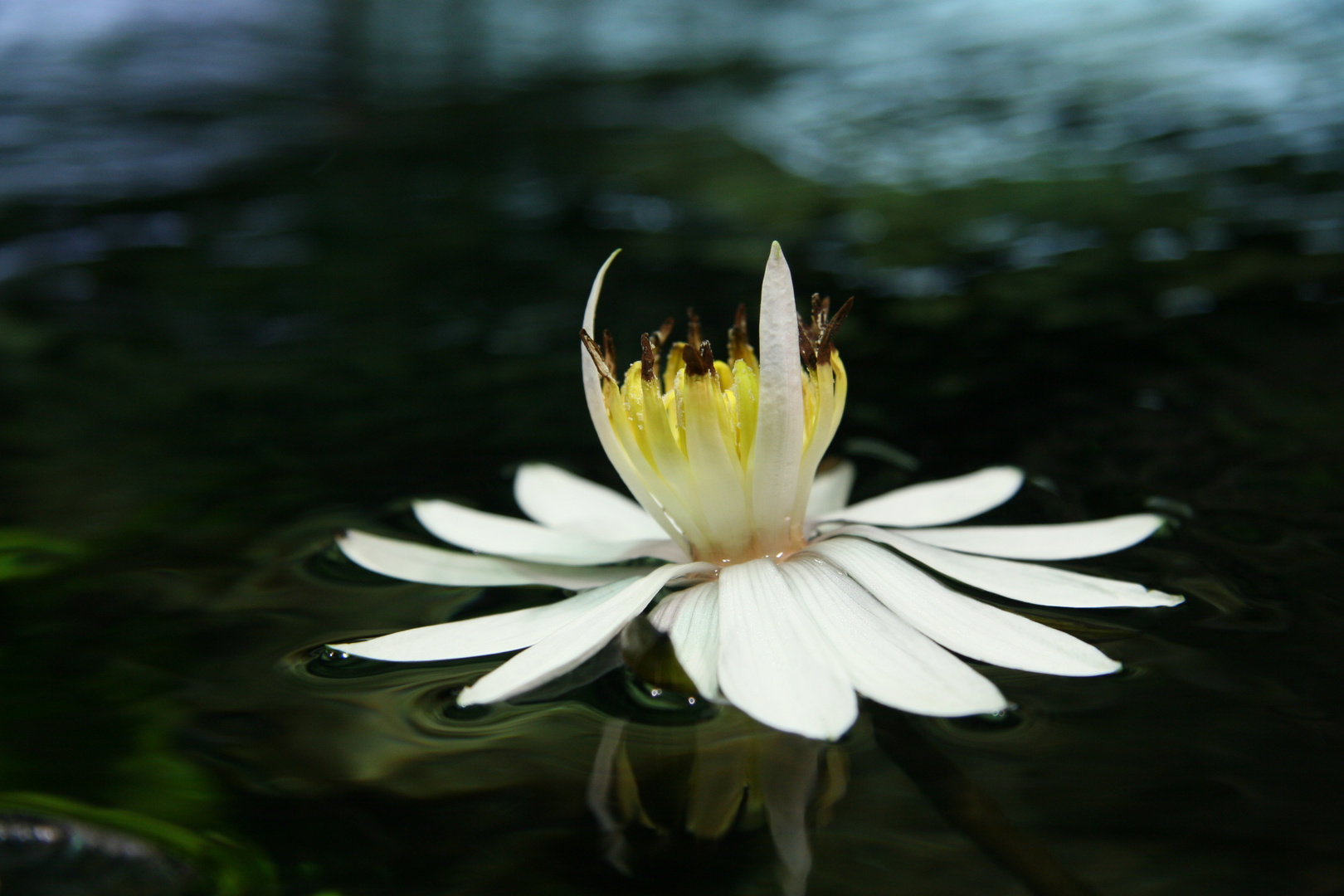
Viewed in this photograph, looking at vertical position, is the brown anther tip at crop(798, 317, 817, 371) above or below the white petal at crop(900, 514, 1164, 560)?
above

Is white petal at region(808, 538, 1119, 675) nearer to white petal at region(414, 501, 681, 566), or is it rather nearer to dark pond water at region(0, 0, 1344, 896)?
dark pond water at region(0, 0, 1344, 896)

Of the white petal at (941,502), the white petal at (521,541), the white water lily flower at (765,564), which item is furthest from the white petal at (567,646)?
the white petal at (941,502)

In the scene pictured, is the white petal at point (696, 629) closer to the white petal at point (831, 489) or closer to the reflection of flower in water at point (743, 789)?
the reflection of flower in water at point (743, 789)

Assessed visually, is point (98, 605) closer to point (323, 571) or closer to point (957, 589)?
point (323, 571)

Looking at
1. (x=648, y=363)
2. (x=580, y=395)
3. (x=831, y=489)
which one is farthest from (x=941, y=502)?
(x=580, y=395)

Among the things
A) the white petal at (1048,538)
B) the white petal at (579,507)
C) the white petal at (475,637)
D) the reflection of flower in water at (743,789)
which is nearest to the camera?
the reflection of flower in water at (743,789)

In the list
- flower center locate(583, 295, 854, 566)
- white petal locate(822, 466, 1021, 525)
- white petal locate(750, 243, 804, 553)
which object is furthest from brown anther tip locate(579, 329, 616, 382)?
white petal locate(822, 466, 1021, 525)

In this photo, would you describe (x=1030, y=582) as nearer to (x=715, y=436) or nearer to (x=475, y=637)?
(x=715, y=436)
